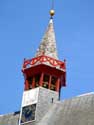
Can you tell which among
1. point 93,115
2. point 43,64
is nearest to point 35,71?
point 43,64

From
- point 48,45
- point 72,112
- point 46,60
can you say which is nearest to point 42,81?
point 46,60

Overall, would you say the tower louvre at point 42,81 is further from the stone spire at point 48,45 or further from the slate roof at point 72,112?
the slate roof at point 72,112

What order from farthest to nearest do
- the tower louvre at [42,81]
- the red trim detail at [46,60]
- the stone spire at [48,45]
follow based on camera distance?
the stone spire at [48,45] < the red trim detail at [46,60] < the tower louvre at [42,81]

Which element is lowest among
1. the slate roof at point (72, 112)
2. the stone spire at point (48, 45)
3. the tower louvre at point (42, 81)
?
the slate roof at point (72, 112)

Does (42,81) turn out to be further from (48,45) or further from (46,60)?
(48,45)

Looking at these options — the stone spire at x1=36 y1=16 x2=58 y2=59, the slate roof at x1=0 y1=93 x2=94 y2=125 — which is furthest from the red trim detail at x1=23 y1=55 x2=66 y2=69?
the slate roof at x1=0 y1=93 x2=94 y2=125

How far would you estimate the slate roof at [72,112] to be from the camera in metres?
44.5

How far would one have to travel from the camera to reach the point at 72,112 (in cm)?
4653

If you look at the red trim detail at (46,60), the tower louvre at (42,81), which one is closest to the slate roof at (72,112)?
the tower louvre at (42,81)

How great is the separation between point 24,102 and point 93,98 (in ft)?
22.9

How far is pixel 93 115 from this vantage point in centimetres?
4397

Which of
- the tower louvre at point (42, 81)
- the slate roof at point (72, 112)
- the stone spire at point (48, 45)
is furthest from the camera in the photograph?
the stone spire at point (48, 45)

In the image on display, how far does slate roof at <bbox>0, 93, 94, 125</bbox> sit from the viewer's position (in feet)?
146

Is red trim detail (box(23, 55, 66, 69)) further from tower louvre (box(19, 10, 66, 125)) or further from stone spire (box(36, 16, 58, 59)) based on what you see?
stone spire (box(36, 16, 58, 59))
